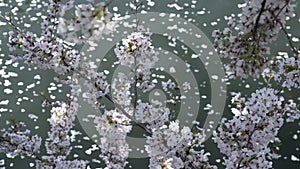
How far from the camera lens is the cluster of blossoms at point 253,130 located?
1758 millimetres

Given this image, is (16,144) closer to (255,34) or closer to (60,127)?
(60,127)

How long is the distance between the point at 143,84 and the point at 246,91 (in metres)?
2.46

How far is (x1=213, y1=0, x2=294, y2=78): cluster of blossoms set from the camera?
1.45 metres

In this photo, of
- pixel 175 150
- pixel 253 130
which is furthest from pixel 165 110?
pixel 253 130

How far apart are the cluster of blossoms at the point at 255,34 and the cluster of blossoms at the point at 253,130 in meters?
0.14

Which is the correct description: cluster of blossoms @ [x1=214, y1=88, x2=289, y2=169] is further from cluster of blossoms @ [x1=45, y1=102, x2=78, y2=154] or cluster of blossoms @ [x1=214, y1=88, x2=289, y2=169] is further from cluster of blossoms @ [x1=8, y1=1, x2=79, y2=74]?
cluster of blossoms @ [x1=45, y1=102, x2=78, y2=154]

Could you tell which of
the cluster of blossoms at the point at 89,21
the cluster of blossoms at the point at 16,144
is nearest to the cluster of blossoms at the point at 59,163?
the cluster of blossoms at the point at 16,144

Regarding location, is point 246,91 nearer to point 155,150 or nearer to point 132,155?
point 132,155

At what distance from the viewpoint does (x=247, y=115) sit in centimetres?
179

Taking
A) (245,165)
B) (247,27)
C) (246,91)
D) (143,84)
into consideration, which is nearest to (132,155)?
(246,91)

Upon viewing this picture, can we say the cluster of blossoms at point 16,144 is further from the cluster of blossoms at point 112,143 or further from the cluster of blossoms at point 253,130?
the cluster of blossoms at point 253,130

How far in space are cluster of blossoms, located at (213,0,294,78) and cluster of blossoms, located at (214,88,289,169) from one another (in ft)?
0.45

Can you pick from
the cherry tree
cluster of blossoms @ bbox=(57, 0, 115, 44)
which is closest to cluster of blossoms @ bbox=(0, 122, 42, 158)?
the cherry tree

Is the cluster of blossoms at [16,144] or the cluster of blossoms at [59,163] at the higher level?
the cluster of blossoms at [16,144]
